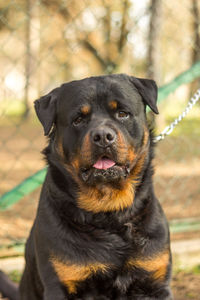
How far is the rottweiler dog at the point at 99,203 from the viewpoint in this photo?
92.4 inches

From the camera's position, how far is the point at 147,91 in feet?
8.65

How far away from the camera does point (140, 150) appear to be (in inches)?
101

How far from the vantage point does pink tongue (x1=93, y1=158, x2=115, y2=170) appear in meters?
2.43

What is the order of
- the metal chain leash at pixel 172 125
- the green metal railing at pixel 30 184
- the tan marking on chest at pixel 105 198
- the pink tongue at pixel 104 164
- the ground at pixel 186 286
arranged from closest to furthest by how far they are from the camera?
the pink tongue at pixel 104 164, the tan marking on chest at pixel 105 198, the metal chain leash at pixel 172 125, the ground at pixel 186 286, the green metal railing at pixel 30 184

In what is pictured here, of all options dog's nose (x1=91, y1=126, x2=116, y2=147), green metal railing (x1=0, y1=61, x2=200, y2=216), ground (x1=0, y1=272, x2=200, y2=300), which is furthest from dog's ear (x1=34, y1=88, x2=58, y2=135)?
ground (x1=0, y1=272, x2=200, y2=300)

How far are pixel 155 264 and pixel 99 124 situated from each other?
0.80 m

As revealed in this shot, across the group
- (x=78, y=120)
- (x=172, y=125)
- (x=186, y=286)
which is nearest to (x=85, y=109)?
(x=78, y=120)

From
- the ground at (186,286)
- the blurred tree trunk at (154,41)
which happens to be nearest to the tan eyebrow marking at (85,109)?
the ground at (186,286)

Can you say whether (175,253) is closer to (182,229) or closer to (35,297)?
(182,229)

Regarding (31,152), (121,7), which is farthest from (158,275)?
(31,152)

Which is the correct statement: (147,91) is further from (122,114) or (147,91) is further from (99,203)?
(99,203)

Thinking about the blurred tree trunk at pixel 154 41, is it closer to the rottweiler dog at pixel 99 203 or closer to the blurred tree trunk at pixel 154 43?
the blurred tree trunk at pixel 154 43

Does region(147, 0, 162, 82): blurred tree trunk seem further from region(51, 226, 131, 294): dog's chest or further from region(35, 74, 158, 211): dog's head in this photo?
region(51, 226, 131, 294): dog's chest

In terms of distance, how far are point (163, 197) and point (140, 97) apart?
3064 millimetres
